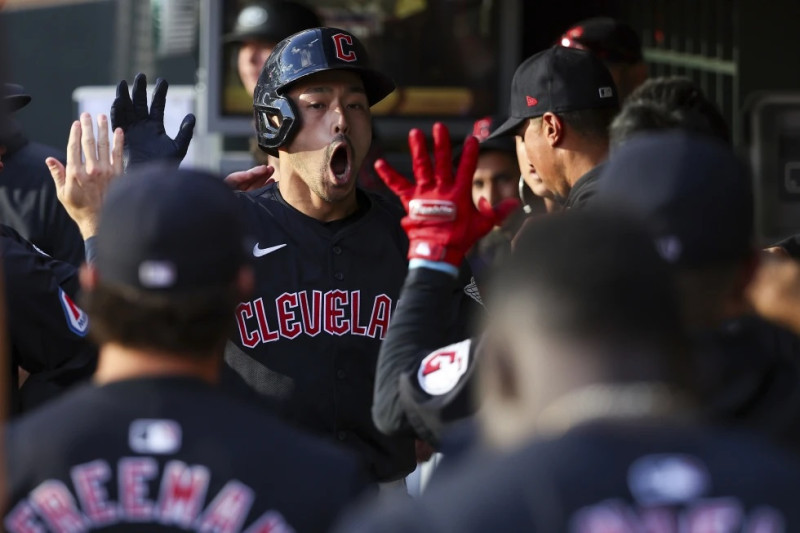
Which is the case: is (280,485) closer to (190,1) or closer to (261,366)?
(261,366)

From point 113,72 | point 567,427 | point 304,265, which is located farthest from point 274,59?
point 113,72

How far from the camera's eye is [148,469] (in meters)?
2.28

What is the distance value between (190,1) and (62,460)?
7.69 meters

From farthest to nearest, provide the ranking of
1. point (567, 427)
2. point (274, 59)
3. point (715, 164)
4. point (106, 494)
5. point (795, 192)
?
point (795, 192), point (274, 59), point (715, 164), point (106, 494), point (567, 427)

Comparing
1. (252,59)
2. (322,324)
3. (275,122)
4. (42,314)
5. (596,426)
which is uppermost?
(252,59)

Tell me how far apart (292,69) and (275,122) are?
179 millimetres

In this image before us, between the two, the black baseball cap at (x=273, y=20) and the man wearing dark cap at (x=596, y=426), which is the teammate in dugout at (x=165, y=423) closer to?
the man wearing dark cap at (x=596, y=426)

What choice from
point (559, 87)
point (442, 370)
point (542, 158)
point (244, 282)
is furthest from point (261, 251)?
point (244, 282)

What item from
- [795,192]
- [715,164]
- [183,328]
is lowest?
[795,192]

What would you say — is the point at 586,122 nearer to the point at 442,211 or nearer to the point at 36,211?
the point at 442,211

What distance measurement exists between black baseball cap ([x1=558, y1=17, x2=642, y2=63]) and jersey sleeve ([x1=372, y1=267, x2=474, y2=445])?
3.01 m

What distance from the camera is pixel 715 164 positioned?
2471 mm

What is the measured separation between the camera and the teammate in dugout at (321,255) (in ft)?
13.6

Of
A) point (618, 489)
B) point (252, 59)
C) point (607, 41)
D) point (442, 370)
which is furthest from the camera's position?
point (252, 59)
